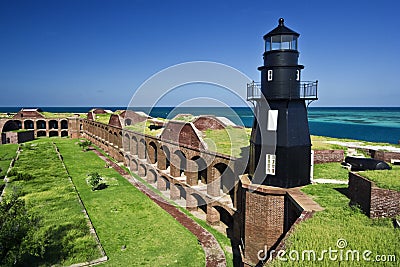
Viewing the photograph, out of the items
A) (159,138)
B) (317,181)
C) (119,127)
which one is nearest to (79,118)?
(119,127)

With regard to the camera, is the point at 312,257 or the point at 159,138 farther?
the point at 159,138

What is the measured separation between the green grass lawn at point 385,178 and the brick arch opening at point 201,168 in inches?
372

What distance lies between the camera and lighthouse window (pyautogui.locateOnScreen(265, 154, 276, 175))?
35.4ft

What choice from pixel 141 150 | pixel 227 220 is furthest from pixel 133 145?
pixel 227 220

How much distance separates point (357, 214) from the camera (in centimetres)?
826

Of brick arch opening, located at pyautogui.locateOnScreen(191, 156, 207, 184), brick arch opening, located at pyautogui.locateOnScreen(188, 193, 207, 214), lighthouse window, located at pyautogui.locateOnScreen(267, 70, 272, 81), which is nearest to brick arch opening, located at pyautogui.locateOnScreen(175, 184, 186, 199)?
brick arch opening, located at pyautogui.locateOnScreen(191, 156, 207, 184)

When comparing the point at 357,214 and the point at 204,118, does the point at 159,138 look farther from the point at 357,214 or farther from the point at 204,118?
the point at 357,214

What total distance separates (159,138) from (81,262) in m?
10.9

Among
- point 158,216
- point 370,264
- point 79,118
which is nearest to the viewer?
point 370,264

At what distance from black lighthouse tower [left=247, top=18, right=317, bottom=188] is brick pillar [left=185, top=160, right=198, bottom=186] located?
281 inches

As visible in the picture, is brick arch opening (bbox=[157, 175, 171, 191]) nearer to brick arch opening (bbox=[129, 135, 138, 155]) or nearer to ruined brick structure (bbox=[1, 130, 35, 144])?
brick arch opening (bbox=[129, 135, 138, 155])

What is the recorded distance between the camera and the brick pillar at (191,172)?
58.4 feet

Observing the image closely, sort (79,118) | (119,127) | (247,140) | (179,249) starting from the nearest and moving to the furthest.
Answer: (179,249), (247,140), (119,127), (79,118)

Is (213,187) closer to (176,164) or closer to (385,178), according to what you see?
(176,164)
